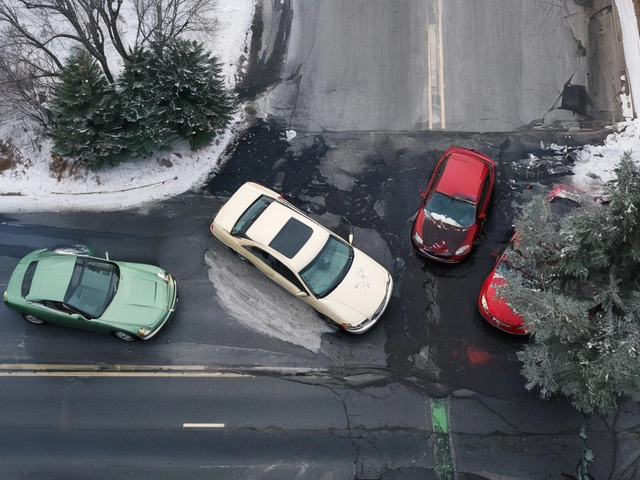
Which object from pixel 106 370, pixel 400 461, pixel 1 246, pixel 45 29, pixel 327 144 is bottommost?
pixel 400 461

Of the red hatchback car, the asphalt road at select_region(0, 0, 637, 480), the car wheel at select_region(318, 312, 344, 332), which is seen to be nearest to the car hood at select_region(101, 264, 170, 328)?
the asphalt road at select_region(0, 0, 637, 480)

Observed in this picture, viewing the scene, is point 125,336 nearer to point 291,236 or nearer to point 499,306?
point 291,236

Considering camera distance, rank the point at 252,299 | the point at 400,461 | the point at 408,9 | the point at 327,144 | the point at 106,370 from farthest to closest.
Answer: the point at 408,9 < the point at 327,144 < the point at 252,299 < the point at 106,370 < the point at 400,461

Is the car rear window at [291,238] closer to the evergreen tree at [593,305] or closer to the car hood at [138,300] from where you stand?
the car hood at [138,300]

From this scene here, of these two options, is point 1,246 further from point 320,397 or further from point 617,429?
point 617,429

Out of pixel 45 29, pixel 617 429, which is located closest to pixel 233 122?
pixel 45 29

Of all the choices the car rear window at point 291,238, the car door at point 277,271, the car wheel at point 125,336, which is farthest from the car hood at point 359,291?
the car wheel at point 125,336
